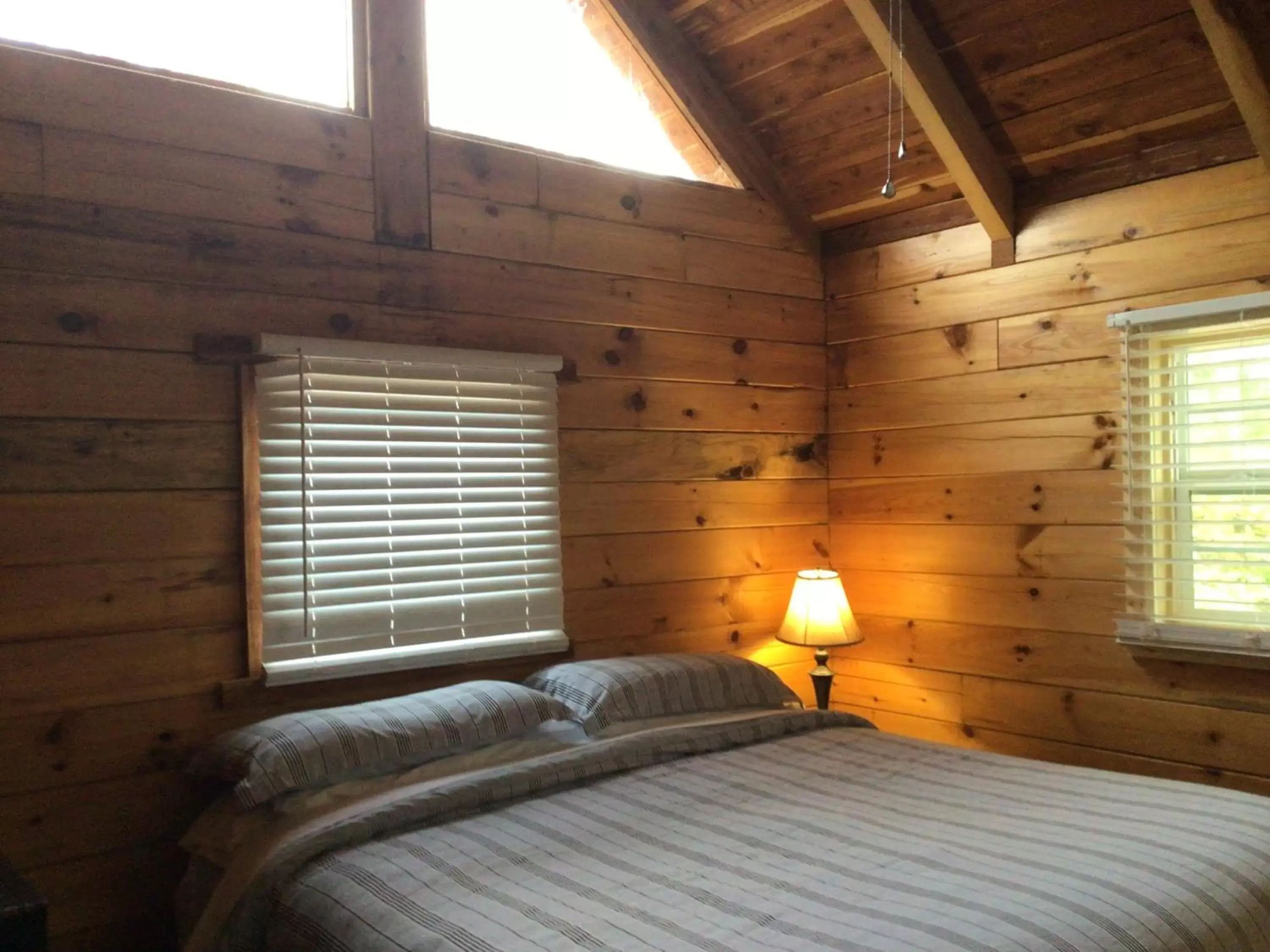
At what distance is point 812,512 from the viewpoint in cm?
387

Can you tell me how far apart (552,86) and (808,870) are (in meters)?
2.44

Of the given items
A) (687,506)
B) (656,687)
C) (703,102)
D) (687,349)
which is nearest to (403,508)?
(656,687)

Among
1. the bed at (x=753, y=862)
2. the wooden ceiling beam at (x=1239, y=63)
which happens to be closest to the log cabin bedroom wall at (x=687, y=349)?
the wooden ceiling beam at (x=1239, y=63)

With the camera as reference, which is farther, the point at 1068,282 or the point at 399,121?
the point at 1068,282

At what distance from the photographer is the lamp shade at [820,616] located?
3.41 metres

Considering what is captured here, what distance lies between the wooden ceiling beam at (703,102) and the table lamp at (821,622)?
1264mm

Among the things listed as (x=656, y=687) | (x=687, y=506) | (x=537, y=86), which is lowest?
(x=656, y=687)

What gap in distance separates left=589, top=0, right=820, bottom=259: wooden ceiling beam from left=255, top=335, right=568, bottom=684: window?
3.56 ft

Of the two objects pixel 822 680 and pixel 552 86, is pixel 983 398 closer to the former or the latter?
pixel 822 680

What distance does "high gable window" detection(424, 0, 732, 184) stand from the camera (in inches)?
120

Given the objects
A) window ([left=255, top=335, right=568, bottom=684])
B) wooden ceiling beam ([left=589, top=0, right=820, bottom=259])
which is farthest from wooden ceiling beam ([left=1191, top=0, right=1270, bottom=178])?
window ([left=255, top=335, right=568, bottom=684])

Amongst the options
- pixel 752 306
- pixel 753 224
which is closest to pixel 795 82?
pixel 753 224

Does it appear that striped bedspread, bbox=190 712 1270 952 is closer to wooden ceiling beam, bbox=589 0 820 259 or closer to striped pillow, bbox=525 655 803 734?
striped pillow, bbox=525 655 803 734

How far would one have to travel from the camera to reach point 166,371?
2.50 metres
